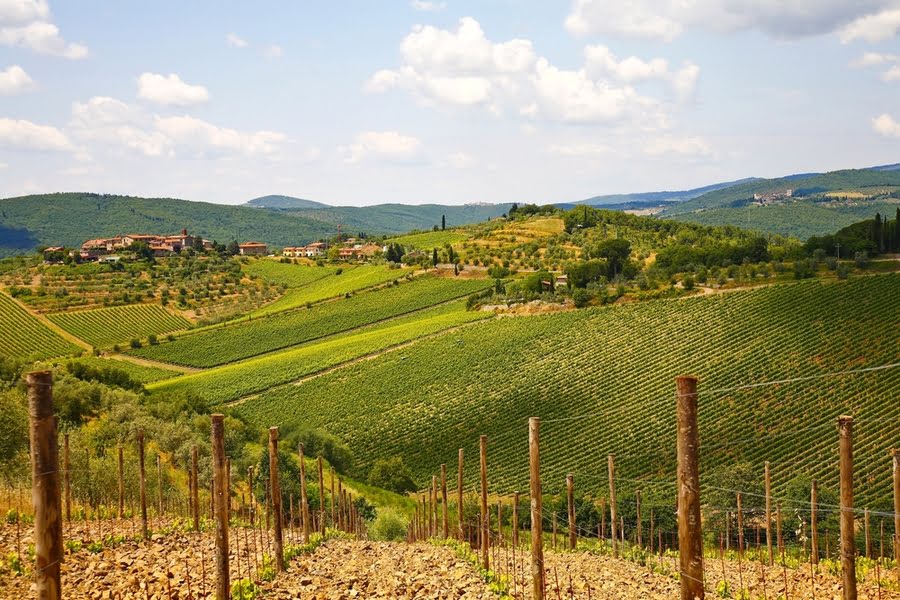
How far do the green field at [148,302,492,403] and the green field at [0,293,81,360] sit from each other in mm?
18658

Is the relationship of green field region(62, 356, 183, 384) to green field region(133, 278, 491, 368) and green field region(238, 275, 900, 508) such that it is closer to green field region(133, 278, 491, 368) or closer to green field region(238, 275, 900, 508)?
green field region(133, 278, 491, 368)

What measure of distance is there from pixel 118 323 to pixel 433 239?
75.6 m

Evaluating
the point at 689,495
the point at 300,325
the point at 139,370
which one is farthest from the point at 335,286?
the point at 689,495

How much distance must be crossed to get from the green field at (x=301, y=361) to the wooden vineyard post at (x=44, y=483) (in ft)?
193

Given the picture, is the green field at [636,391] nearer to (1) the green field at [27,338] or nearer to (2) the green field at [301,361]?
(2) the green field at [301,361]

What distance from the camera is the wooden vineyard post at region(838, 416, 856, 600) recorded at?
9.63m

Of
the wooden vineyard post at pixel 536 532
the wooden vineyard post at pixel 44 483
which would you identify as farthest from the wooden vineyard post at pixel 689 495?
the wooden vineyard post at pixel 44 483

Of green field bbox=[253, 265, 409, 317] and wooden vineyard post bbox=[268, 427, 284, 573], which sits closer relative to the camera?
wooden vineyard post bbox=[268, 427, 284, 573]

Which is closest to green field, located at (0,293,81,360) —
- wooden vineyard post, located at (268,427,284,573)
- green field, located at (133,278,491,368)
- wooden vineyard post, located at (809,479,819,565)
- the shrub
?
green field, located at (133,278,491,368)

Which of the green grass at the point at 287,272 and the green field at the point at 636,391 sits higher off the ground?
the green grass at the point at 287,272

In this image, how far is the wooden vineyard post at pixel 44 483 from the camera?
6934 millimetres

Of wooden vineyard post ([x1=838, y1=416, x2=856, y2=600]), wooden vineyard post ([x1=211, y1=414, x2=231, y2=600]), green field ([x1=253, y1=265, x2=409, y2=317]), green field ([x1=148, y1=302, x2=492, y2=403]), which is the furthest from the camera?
green field ([x1=253, y1=265, x2=409, y2=317])

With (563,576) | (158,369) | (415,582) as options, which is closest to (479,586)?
(415,582)

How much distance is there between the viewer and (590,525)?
40000 millimetres
